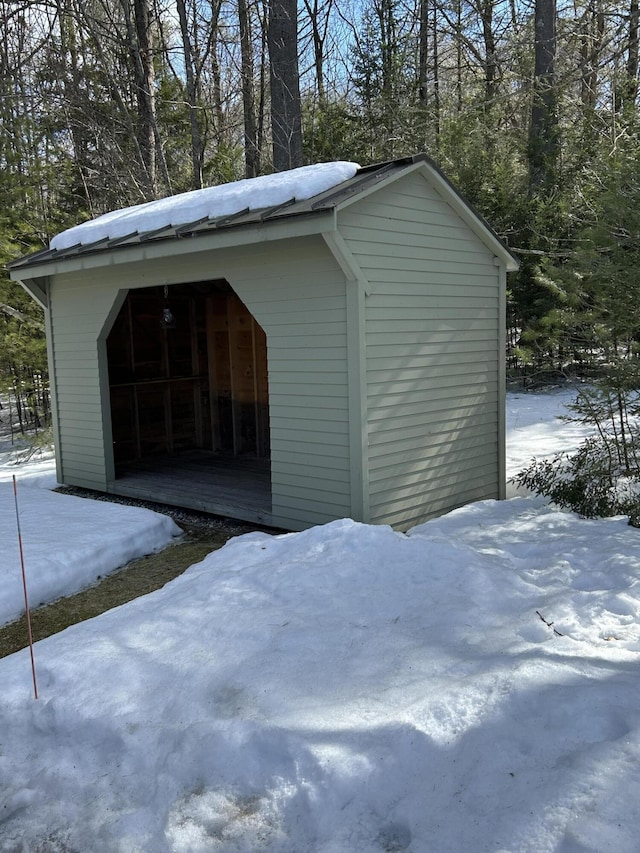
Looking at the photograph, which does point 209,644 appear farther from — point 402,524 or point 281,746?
point 402,524

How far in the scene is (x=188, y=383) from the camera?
31.7 ft

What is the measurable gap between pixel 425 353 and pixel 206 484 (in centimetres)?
281

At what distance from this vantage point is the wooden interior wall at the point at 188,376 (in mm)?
8961

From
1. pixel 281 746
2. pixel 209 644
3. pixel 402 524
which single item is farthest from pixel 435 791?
pixel 402 524

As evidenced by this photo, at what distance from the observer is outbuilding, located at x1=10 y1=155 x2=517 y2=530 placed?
5324mm

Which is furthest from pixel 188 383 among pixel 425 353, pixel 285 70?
pixel 285 70

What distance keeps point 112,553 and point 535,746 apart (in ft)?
13.0

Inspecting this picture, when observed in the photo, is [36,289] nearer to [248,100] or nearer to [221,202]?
[221,202]

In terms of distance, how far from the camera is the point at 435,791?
7.52 feet

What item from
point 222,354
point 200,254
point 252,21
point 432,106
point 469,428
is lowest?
point 469,428

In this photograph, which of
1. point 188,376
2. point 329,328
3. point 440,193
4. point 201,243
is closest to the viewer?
point 329,328

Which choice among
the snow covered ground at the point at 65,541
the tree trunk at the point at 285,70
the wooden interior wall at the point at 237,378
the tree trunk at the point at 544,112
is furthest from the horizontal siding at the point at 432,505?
the tree trunk at the point at 544,112

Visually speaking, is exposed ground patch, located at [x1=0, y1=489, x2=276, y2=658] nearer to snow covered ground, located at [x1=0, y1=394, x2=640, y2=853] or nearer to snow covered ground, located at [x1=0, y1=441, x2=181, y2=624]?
snow covered ground, located at [x1=0, y1=441, x2=181, y2=624]

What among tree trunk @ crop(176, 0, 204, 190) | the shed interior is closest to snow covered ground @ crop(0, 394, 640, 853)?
the shed interior
